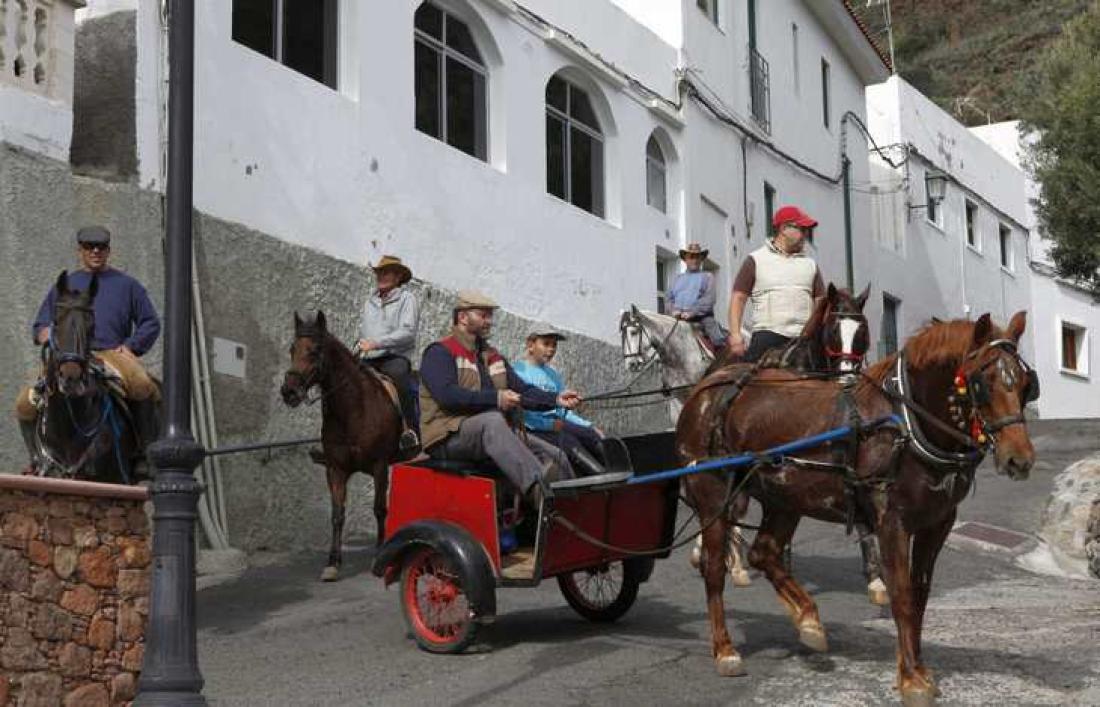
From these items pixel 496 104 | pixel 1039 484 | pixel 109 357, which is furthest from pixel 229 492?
pixel 1039 484

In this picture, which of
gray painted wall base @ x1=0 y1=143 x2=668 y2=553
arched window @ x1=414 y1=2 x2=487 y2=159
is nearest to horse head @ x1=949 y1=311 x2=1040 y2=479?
gray painted wall base @ x1=0 y1=143 x2=668 y2=553

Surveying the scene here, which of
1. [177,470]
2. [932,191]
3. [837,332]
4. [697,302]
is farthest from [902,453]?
[932,191]

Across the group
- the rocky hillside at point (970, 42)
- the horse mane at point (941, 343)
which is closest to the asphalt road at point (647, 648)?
the horse mane at point (941, 343)

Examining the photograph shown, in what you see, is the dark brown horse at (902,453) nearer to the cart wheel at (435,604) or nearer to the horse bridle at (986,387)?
the horse bridle at (986,387)

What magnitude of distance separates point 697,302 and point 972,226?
25078 millimetres

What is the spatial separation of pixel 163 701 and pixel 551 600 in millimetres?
5077

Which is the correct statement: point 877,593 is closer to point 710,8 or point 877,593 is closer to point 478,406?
point 478,406

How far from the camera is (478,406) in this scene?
8.81 m

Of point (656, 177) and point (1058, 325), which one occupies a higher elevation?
point (656, 177)

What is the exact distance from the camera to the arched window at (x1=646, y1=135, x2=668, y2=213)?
22.1m

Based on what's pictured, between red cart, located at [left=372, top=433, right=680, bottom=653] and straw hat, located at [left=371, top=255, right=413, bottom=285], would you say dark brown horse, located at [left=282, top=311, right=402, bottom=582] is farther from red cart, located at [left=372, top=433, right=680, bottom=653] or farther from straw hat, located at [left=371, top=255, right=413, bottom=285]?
red cart, located at [left=372, top=433, right=680, bottom=653]

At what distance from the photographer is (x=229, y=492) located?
1298cm

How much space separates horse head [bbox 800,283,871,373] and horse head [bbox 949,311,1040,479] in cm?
195

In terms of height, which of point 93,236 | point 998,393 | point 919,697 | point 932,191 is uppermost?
point 932,191
